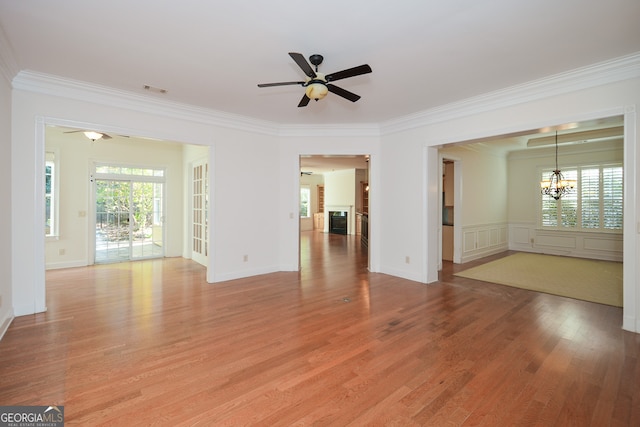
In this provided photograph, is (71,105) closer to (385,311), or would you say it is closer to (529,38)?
(385,311)

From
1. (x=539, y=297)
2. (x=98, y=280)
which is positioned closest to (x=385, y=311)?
(x=539, y=297)

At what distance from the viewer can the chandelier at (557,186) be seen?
6.87m

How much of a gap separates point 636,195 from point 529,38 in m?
1.99

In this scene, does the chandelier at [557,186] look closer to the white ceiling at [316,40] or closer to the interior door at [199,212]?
the white ceiling at [316,40]

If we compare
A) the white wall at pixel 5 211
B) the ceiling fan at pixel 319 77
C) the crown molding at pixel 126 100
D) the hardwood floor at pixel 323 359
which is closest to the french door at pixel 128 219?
the hardwood floor at pixel 323 359

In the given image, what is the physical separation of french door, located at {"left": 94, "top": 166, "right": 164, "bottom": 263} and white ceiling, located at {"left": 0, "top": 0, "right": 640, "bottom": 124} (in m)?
3.46

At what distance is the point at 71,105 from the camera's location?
3.57m

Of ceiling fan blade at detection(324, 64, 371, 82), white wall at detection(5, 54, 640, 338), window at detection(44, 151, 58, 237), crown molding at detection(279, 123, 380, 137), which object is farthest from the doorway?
ceiling fan blade at detection(324, 64, 371, 82)

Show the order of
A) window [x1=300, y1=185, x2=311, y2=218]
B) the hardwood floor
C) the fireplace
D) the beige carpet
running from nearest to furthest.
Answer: the hardwood floor
the beige carpet
the fireplace
window [x1=300, y1=185, x2=311, y2=218]

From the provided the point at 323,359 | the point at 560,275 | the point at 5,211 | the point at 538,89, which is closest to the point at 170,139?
the point at 5,211

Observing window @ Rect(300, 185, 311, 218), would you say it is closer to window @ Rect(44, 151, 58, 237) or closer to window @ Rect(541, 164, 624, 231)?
window @ Rect(541, 164, 624, 231)

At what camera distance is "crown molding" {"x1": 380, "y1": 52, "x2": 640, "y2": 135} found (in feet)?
9.80

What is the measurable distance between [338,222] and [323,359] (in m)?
10.1

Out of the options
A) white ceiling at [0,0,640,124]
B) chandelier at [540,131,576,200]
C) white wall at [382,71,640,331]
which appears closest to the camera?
white ceiling at [0,0,640,124]
